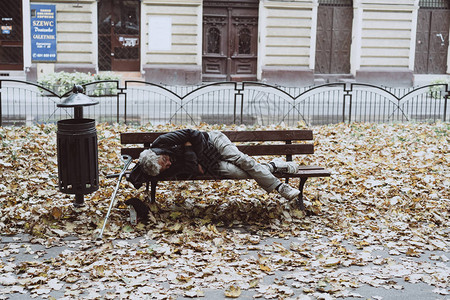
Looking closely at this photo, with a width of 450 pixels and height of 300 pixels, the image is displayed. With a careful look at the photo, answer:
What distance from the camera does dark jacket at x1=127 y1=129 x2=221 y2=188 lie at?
6.63m

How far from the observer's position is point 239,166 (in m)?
6.98

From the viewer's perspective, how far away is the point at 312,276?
536 centimetres

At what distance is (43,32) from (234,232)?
17.8 m

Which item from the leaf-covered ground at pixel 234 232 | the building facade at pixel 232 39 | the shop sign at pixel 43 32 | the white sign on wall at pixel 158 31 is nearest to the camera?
the leaf-covered ground at pixel 234 232

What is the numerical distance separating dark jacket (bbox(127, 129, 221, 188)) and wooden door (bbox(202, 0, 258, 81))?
57.4 ft

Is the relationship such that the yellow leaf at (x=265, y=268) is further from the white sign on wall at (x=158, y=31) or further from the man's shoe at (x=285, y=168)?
the white sign on wall at (x=158, y=31)

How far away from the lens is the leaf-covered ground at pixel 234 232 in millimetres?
5195

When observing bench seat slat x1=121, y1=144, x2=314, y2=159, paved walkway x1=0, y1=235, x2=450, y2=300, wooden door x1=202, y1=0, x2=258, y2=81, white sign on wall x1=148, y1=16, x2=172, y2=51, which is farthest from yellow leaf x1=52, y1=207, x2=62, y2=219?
wooden door x1=202, y1=0, x2=258, y2=81

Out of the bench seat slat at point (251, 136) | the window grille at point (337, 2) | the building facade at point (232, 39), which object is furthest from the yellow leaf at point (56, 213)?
the window grille at point (337, 2)

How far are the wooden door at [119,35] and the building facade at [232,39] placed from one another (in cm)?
4

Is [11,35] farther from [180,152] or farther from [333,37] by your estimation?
[180,152]

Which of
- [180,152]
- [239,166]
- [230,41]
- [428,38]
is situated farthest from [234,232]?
[428,38]

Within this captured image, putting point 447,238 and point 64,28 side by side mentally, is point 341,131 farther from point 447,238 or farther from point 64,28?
point 64,28

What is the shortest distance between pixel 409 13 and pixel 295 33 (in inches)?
195
